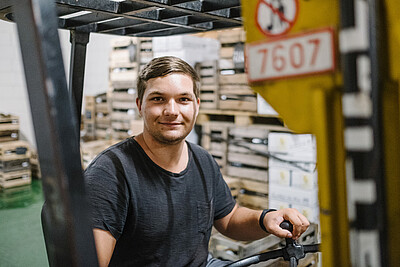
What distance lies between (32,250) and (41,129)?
4703mm

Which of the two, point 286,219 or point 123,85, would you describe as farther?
point 123,85

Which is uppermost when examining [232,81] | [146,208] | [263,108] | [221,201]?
[232,81]

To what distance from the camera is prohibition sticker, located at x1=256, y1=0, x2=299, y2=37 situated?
824 mm

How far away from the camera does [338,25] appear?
2.49 ft

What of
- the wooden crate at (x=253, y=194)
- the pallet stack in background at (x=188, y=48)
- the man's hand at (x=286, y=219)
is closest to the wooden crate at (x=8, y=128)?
the pallet stack in background at (x=188, y=48)

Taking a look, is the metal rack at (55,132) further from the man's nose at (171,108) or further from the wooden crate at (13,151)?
the wooden crate at (13,151)

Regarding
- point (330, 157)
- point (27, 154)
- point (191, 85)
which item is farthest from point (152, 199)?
point (27, 154)

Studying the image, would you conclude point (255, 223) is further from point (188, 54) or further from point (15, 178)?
point (15, 178)

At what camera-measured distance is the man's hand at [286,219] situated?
2066mm

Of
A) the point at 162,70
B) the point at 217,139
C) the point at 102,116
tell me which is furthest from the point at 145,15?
the point at 102,116

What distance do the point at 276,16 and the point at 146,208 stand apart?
1432mm

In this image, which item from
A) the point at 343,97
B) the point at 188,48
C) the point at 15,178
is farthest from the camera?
the point at 15,178

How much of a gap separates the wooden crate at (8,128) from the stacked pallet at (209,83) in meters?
4.62

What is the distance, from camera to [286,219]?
2135 mm
